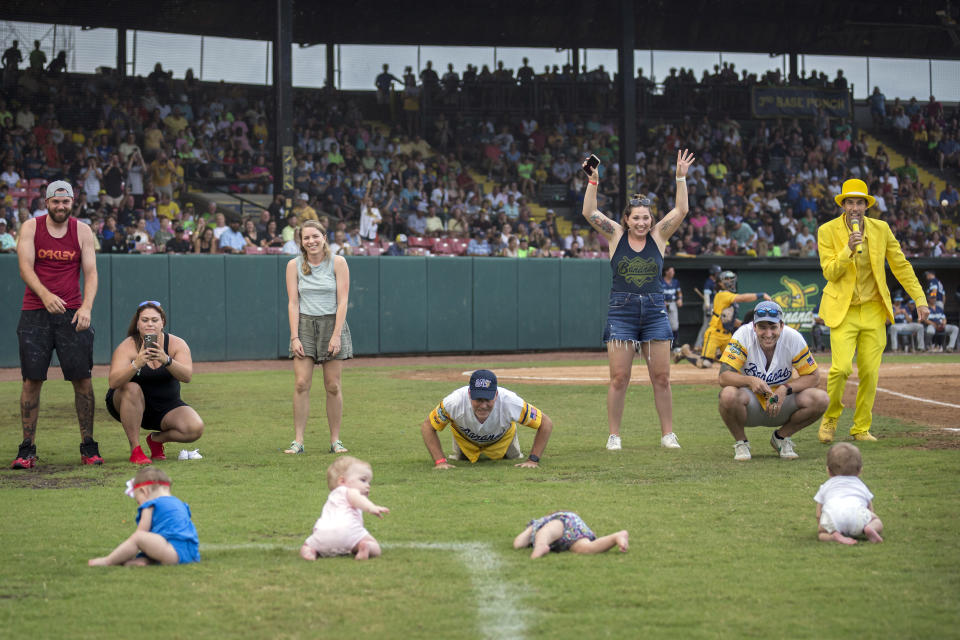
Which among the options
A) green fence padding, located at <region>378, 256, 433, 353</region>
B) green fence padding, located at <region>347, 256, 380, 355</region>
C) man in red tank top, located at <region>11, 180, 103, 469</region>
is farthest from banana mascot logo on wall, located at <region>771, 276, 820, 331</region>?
man in red tank top, located at <region>11, 180, 103, 469</region>

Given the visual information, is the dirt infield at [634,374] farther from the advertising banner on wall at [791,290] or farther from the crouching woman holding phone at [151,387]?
the crouching woman holding phone at [151,387]

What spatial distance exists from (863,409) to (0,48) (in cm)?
2165

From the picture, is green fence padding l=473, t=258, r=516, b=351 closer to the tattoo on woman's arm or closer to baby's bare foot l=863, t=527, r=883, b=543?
the tattoo on woman's arm

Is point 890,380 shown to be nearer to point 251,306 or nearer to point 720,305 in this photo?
point 720,305

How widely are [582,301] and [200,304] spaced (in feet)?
28.3

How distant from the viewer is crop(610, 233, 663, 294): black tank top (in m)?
8.86

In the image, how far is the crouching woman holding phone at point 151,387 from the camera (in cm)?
827

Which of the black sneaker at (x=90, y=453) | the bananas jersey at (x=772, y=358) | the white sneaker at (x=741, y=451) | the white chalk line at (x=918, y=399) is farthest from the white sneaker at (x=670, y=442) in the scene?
the black sneaker at (x=90, y=453)

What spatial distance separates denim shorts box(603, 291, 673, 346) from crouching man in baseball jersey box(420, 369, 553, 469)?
1.36m

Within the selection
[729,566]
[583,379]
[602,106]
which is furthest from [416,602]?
[602,106]

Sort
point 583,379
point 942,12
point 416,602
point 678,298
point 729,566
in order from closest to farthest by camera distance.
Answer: point 416,602 < point 729,566 < point 583,379 < point 678,298 < point 942,12

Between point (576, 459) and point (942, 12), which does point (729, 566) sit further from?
point (942, 12)

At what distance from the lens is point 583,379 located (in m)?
17.0

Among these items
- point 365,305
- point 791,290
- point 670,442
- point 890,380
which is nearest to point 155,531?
point 670,442
